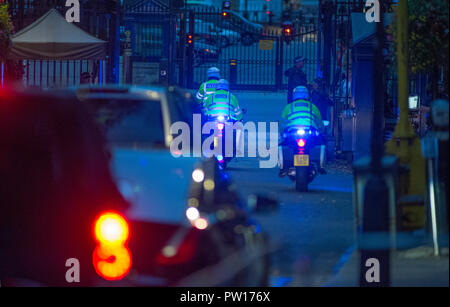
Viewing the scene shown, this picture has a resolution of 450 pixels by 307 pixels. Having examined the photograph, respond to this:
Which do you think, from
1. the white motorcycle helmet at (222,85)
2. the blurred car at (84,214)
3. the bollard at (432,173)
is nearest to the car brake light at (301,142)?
the white motorcycle helmet at (222,85)

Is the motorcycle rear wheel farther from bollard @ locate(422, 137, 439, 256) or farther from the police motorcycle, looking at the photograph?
bollard @ locate(422, 137, 439, 256)

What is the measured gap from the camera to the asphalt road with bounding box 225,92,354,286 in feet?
30.6

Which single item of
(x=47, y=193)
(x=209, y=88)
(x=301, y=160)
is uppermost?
(x=209, y=88)

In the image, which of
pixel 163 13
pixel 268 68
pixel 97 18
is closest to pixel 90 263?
pixel 97 18

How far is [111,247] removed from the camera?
5.03 metres

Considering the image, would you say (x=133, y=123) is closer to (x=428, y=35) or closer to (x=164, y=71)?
(x=428, y=35)

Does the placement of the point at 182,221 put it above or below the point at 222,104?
below

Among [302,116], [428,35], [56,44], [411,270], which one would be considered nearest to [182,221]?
[411,270]

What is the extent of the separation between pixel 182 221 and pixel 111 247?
1.29 feet

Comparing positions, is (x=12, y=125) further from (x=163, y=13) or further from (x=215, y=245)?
(x=163, y=13)

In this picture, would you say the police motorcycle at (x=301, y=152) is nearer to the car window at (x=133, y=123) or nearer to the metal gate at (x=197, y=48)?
the car window at (x=133, y=123)

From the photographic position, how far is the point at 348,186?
16812 mm

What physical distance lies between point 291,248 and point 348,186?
21.4ft

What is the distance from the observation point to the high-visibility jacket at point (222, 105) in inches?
727
